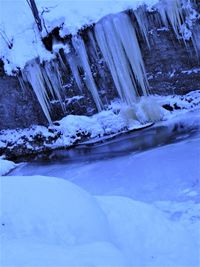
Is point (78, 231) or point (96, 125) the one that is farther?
point (96, 125)

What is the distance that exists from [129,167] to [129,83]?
9.23 feet

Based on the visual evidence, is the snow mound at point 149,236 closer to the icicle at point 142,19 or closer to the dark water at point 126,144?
the dark water at point 126,144

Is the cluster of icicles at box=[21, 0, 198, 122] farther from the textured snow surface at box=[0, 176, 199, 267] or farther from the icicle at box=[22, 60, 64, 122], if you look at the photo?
the textured snow surface at box=[0, 176, 199, 267]

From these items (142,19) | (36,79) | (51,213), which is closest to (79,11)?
(142,19)

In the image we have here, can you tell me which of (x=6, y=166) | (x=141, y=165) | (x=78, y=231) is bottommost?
(x=141, y=165)

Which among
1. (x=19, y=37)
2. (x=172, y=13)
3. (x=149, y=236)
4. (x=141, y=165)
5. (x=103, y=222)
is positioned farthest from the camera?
(x=19, y=37)

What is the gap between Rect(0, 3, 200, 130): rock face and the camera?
8508mm

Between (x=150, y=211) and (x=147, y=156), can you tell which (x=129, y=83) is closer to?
(x=147, y=156)

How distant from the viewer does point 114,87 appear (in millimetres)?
8883

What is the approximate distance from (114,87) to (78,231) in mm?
6187

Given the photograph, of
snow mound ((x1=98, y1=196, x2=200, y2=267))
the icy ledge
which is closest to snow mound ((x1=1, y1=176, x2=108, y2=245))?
snow mound ((x1=98, y1=196, x2=200, y2=267))

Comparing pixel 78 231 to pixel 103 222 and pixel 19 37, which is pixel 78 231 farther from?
pixel 19 37

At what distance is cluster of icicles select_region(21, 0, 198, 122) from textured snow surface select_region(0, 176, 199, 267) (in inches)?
194

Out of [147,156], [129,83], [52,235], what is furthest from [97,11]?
[52,235]
